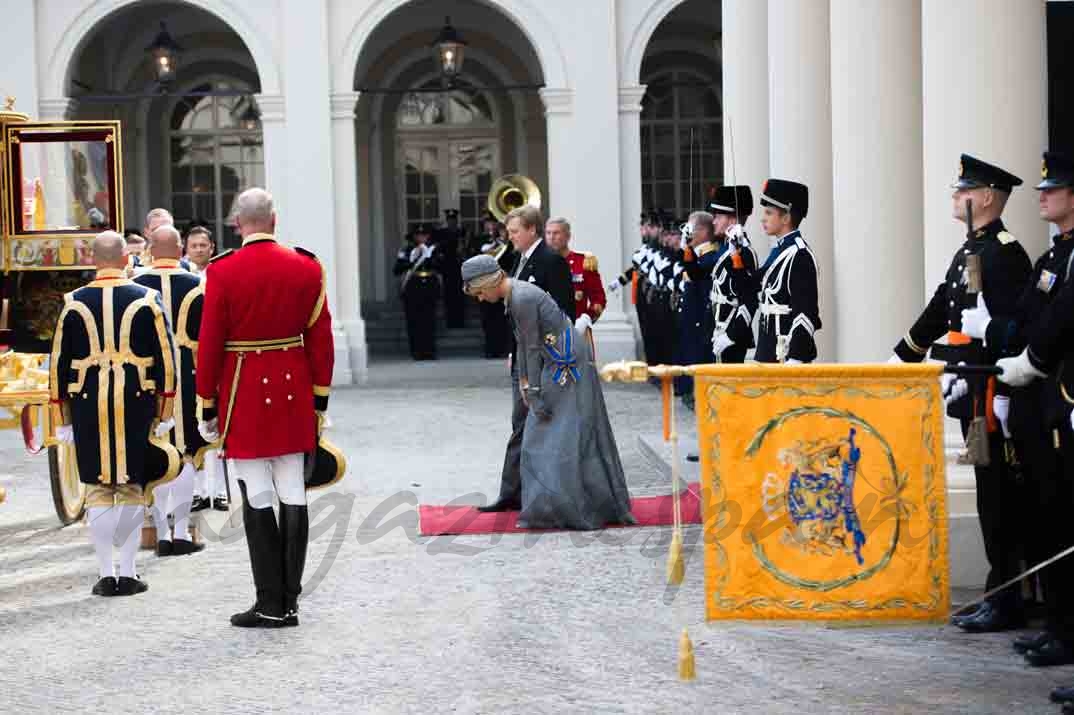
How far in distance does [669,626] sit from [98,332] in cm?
306

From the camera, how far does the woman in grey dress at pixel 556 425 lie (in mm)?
8922

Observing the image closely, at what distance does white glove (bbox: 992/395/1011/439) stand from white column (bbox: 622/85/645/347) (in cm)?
1373

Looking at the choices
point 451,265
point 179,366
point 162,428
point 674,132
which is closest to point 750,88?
point 179,366

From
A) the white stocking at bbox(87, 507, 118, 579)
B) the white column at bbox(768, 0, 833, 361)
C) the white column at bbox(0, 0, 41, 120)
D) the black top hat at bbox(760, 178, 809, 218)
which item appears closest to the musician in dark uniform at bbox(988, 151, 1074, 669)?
the black top hat at bbox(760, 178, 809, 218)

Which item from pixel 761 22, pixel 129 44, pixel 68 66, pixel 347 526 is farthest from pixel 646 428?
pixel 129 44

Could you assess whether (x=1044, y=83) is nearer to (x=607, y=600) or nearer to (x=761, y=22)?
(x=607, y=600)

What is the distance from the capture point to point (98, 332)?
7809mm

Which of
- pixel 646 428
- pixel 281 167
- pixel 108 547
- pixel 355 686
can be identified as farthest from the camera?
pixel 281 167

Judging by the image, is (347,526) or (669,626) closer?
(669,626)

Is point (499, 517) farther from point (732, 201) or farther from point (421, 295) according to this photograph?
point (421, 295)

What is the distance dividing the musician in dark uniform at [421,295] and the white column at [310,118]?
8.83 feet

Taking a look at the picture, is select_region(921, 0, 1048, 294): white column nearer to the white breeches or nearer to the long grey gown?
the long grey gown

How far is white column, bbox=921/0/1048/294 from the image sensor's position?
702cm

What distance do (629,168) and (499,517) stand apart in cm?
1114
